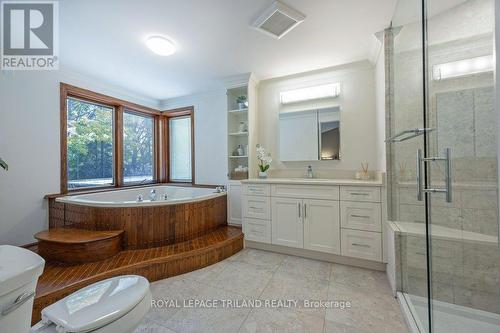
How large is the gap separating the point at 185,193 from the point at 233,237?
59.1 inches

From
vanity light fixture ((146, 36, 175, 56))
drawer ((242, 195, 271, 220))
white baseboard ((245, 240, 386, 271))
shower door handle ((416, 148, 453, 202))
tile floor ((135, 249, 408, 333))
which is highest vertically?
vanity light fixture ((146, 36, 175, 56))

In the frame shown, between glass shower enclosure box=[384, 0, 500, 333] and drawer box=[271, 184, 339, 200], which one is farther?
drawer box=[271, 184, 339, 200]

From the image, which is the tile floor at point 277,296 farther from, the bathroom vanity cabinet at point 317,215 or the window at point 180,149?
the window at point 180,149

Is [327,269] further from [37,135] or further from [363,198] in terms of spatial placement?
[37,135]

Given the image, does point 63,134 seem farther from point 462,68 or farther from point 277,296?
point 462,68

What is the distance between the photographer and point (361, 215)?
217 centimetres

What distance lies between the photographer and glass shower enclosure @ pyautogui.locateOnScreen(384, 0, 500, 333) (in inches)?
44.1

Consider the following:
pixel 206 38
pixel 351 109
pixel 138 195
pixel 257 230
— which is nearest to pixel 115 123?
pixel 138 195

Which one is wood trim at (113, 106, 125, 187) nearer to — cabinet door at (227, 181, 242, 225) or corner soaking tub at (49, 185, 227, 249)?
corner soaking tub at (49, 185, 227, 249)

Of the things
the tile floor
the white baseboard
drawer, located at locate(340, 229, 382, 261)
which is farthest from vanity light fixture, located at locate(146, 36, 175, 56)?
drawer, located at locate(340, 229, 382, 261)

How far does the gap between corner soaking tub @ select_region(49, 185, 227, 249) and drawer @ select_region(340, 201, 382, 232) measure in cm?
172

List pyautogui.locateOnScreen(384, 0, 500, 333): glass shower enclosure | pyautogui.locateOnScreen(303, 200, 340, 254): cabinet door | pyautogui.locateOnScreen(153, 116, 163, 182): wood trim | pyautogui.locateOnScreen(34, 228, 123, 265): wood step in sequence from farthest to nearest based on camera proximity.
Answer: pyautogui.locateOnScreen(153, 116, 163, 182): wood trim < pyautogui.locateOnScreen(303, 200, 340, 254): cabinet door < pyautogui.locateOnScreen(34, 228, 123, 265): wood step < pyautogui.locateOnScreen(384, 0, 500, 333): glass shower enclosure

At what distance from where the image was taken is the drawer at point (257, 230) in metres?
2.65

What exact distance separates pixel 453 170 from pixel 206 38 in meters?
2.34
